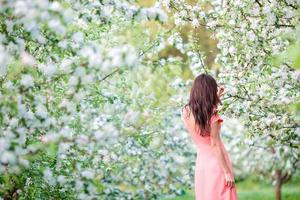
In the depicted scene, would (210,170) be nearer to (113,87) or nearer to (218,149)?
(218,149)

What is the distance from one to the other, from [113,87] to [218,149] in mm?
2952

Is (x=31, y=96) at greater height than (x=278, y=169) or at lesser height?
lesser

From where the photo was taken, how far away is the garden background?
4.04 meters

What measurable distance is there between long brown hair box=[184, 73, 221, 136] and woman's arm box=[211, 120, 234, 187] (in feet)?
0.27

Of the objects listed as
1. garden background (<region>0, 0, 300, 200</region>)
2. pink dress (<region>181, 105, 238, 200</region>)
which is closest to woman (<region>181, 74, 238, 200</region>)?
pink dress (<region>181, 105, 238, 200</region>)

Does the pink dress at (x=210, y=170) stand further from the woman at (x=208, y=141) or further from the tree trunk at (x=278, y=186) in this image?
the tree trunk at (x=278, y=186)

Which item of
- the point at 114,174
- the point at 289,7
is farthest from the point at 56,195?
the point at 114,174

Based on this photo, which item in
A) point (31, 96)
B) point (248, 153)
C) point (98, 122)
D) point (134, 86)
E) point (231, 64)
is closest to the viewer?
point (31, 96)

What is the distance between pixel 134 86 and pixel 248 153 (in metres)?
6.12

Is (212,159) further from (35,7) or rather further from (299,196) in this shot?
(299,196)

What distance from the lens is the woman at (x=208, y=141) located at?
19.2 feet

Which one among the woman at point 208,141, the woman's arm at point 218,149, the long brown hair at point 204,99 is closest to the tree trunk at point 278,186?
the woman at point 208,141

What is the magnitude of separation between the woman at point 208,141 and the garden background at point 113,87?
40 centimetres

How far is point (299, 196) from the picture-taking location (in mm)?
11719
